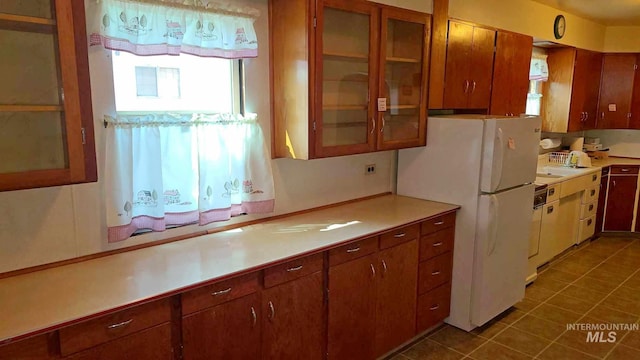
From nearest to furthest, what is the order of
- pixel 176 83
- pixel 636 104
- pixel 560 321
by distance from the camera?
pixel 176 83
pixel 560 321
pixel 636 104

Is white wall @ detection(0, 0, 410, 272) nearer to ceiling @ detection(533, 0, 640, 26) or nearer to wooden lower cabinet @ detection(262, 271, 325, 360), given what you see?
wooden lower cabinet @ detection(262, 271, 325, 360)

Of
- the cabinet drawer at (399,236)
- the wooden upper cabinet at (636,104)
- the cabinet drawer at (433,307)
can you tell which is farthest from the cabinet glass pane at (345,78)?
the wooden upper cabinet at (636,104)

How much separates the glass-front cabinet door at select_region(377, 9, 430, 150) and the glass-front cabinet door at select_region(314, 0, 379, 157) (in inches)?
3.8

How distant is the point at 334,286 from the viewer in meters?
2.46

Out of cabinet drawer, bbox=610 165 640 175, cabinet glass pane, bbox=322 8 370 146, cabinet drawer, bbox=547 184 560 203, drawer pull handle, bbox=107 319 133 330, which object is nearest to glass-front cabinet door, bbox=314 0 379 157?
cabinet glass pane, bbox=322 8 370 146

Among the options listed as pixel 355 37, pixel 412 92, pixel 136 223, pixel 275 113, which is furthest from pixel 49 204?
pixel 412 92

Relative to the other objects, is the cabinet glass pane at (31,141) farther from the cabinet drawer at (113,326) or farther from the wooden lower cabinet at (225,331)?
the wooden lower cabinet at (225,331)

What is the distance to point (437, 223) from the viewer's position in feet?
10.1

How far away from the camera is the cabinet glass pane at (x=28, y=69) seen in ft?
5.27

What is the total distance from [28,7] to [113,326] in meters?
1.17

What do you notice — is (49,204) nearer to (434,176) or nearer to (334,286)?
(334,286)

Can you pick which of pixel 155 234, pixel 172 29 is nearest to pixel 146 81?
pixel 172 29

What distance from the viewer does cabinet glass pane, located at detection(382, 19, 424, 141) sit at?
2.98 m

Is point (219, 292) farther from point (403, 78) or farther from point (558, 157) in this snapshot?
point (558, 157)
